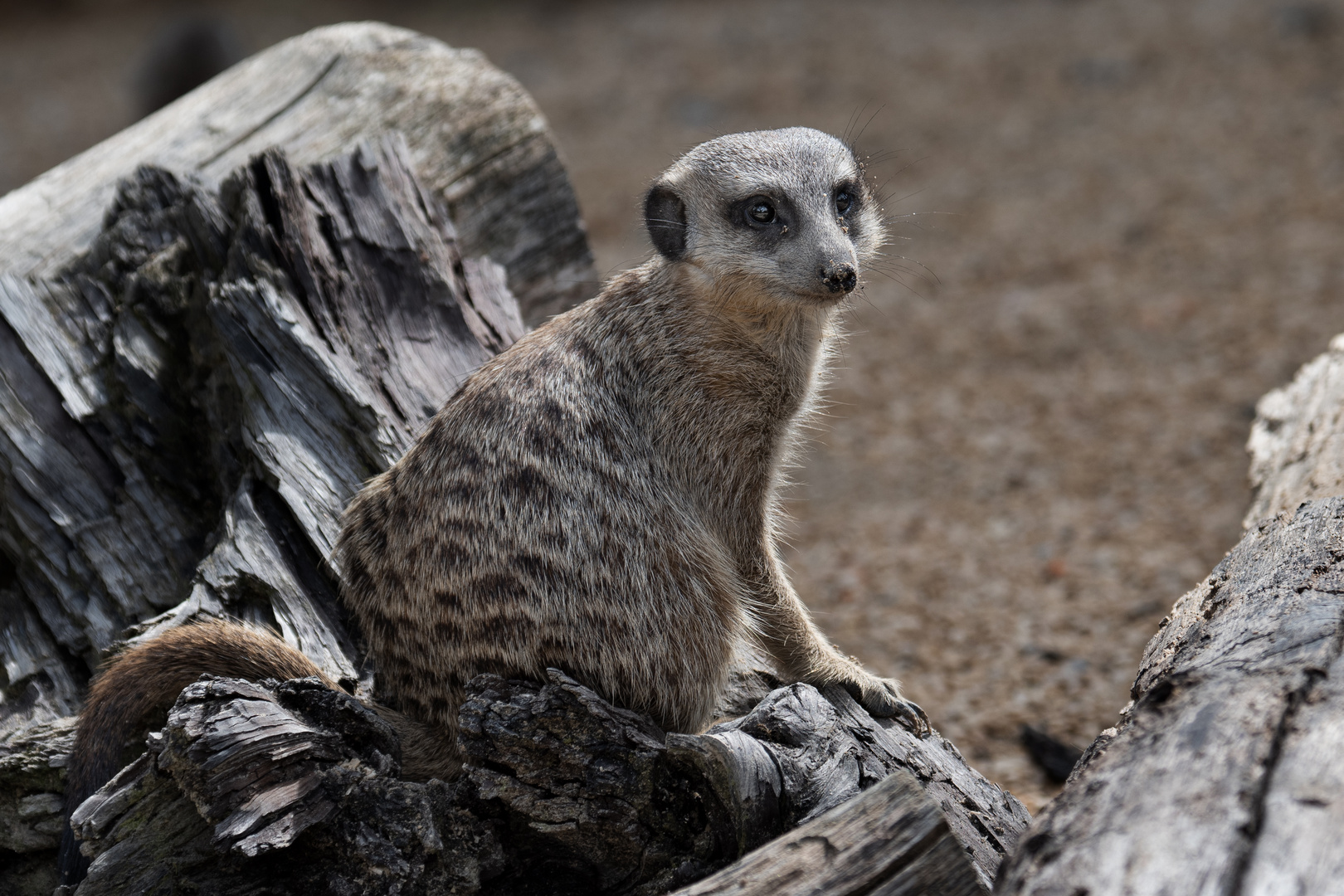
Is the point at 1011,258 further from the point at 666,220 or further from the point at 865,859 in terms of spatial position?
the point at 865,859

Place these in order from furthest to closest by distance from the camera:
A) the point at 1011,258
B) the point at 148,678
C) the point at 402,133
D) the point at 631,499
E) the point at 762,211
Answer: the point at 1011,258 → the point at 402,133 → the point at 762,211 → the point at 631,499 → the point at 148,678

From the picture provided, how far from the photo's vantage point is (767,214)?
2.77m

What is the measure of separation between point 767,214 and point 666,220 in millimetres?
321

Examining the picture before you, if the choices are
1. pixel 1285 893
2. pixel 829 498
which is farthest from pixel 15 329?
pixel 829 498

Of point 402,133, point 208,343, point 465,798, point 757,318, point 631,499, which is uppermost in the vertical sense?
point 402,133

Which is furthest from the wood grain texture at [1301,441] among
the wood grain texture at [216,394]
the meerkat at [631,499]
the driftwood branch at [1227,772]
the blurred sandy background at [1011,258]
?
the wood grain texture at [216,394]

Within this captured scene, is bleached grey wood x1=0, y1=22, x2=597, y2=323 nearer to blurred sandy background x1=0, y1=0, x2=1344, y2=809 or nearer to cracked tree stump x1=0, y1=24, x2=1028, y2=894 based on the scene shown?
cracked tree stump x1=0, y1=24, x2=1028, y2=894

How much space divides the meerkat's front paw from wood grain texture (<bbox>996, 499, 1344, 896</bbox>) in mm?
611

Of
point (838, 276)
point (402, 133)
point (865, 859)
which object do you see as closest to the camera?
point (865, 859)

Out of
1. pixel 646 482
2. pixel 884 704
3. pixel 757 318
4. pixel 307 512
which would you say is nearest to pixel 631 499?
pixel 646 482

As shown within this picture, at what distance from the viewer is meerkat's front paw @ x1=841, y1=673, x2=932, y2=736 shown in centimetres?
264

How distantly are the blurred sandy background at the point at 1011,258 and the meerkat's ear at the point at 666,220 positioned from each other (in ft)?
1.69

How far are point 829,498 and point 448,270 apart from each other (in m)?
2.76

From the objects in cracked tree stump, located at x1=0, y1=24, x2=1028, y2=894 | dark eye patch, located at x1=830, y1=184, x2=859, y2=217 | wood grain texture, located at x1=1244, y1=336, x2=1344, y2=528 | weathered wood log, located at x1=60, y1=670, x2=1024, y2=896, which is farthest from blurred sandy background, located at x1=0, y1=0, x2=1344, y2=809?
weathered wood log, located at x1=60, y1=670, x2=1024, y2=896
